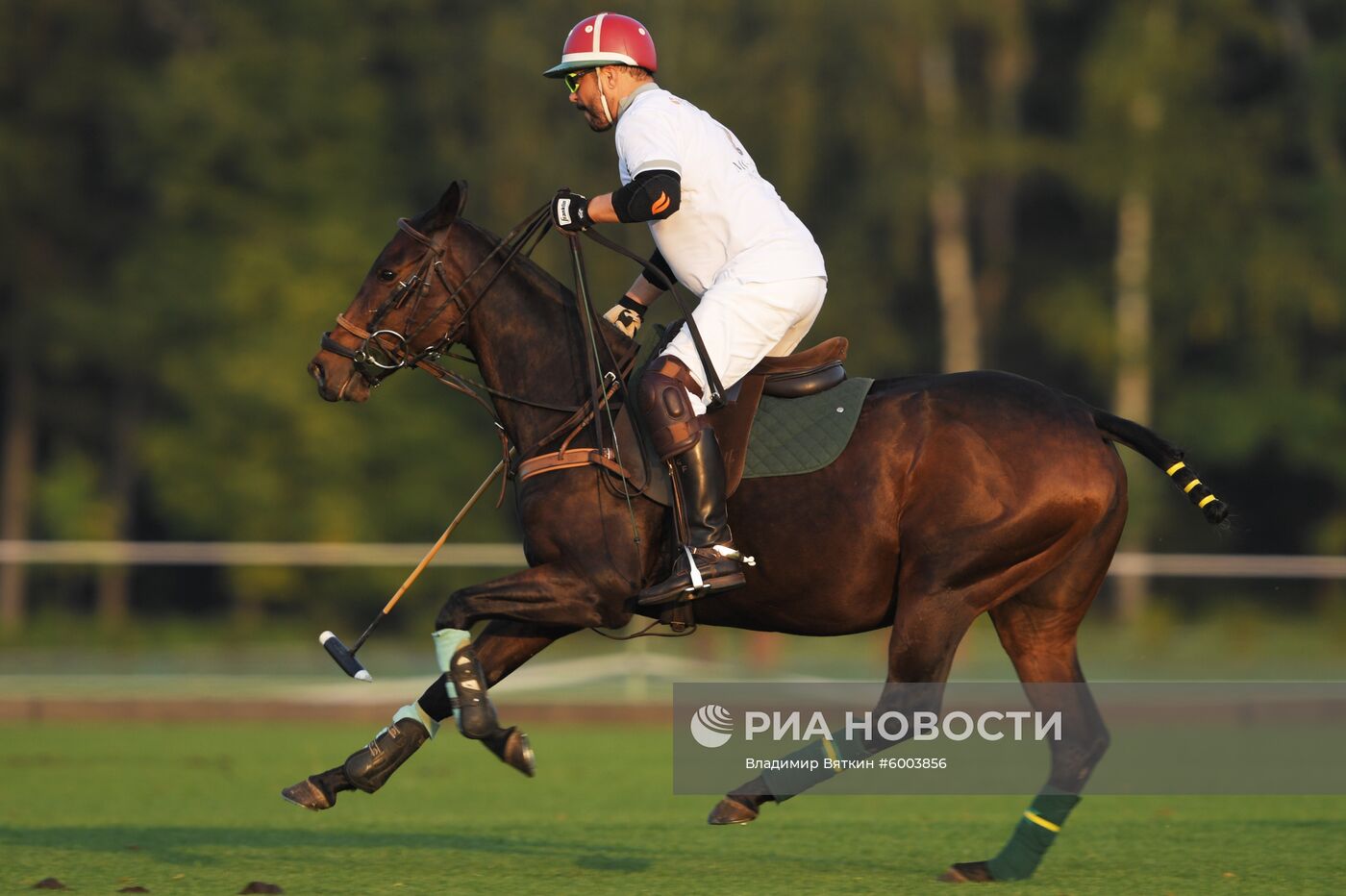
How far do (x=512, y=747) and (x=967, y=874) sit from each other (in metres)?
1.62

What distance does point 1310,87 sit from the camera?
85.6ft

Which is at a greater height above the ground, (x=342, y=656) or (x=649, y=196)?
(x=649, y=196)

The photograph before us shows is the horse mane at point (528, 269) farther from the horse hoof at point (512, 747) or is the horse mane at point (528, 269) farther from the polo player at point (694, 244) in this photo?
the horse hoof at point (512, 747)

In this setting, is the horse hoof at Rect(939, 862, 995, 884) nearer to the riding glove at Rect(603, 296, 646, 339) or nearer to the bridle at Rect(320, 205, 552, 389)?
the riding glove at Rect(603, 296, 646, 339)

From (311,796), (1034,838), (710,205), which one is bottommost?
(1034,838)

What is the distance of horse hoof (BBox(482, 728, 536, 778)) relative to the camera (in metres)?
6.20

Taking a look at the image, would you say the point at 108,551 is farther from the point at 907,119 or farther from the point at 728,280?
the point at 907,119

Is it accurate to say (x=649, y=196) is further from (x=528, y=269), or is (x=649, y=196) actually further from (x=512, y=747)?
(x=512, y=747)

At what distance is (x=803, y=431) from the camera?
21.4 feet

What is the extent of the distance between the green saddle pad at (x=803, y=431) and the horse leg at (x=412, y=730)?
2.88 feet

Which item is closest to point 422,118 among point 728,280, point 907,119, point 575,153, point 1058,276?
point 575,153

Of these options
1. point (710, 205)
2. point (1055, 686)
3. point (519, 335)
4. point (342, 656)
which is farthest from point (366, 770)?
point (1055, 686)

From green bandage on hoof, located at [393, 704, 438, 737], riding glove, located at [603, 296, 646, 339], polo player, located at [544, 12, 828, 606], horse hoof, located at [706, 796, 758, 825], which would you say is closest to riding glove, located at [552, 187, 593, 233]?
polo player, located at [544, 12, 828, 606]

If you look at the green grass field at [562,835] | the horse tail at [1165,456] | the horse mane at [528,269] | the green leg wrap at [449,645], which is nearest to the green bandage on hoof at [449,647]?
the green leg wrap at [449,645]
